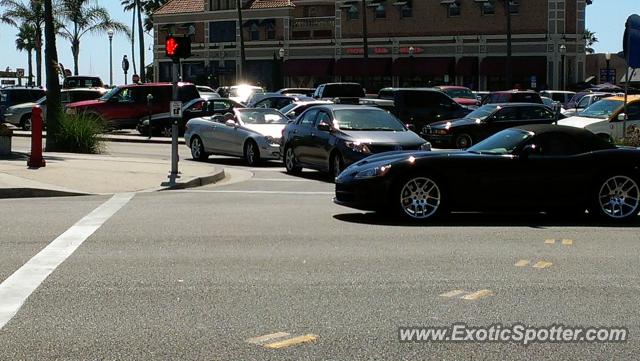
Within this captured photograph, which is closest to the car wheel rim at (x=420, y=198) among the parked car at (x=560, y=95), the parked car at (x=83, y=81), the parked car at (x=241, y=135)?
the parked car at (x=241, y=135)

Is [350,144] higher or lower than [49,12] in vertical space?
lower

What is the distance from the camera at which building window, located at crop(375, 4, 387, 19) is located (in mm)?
67438

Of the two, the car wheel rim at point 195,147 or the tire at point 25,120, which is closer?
the car wheel rim at point 195,147

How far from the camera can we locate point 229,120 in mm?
22297

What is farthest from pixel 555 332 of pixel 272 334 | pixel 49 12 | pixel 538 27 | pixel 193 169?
pixel 538 27

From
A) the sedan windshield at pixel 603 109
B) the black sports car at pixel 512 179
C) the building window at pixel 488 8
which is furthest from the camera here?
the building window at pixel 488 8

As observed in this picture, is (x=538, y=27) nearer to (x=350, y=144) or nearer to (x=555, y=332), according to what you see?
(x=350, y=144)

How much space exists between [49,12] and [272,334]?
18.7 m

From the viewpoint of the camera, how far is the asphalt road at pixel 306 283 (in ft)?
19.7

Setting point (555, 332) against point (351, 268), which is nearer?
point (555, 332)

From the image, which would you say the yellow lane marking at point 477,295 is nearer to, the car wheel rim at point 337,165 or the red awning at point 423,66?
the car wheel rim at point 337,165

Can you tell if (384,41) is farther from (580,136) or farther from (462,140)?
(580,136)

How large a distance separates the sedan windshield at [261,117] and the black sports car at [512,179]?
10.4m

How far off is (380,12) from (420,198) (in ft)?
189
